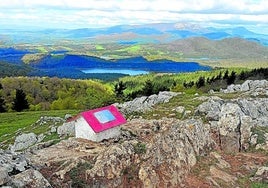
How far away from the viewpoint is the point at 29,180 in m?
18.8

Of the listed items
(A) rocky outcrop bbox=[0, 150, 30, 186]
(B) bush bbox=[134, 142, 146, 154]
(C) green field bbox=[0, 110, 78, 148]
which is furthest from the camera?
(C) green field bbox=[0, 110, 78, 148]

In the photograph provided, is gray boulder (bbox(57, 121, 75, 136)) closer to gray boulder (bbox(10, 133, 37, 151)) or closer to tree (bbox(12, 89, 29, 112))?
gray boulder (bbox(10, 133, 37, 151))

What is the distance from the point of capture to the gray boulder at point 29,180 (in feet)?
60.4

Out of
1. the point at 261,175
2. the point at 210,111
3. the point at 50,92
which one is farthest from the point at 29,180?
the point at 50,92

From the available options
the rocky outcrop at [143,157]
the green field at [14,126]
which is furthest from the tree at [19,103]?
the rocky outcrop at [143,157]

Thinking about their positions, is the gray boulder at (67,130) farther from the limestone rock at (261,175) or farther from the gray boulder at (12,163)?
the limestone rock at (261,175)

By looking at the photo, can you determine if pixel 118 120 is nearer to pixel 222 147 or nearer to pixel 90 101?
pixel 222 147

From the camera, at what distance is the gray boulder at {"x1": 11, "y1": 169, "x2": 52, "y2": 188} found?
18422mm

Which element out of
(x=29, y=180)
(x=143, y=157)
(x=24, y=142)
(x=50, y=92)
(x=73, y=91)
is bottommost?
(x=73, y=91)

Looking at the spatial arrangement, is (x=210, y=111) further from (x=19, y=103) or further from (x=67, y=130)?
(x=19, y=103)

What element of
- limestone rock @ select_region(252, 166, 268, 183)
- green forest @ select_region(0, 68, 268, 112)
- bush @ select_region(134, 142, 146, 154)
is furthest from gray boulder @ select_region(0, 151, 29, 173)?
green forest @ select_region(0, 68, 268, 112)

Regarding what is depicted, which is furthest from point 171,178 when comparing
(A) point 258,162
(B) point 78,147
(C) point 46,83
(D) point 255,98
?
(C) point 46,83

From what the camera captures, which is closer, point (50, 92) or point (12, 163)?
point (12, 163)

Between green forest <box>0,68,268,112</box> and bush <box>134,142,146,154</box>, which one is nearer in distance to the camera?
bush <box>134,142,146,154</box>
